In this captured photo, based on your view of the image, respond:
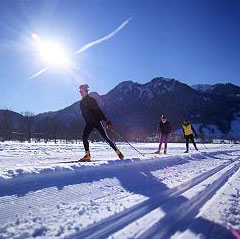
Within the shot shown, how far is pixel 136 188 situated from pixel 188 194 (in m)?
0.90

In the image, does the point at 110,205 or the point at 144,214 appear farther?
the point at 110,205

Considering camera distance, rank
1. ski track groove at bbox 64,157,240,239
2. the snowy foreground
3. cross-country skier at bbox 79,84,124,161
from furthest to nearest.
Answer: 1. cross-country skier at bbox 79,84,124,161
2. the snowy foreground
3. ski track groove at bbox 64,157,240,239

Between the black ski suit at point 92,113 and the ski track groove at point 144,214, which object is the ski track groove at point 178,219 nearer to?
the ski track groove at point 144,214

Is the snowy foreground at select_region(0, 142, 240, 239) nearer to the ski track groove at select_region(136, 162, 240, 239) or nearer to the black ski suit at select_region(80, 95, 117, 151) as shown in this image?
the ski track groove at select_region(136, 162, 240, 239)

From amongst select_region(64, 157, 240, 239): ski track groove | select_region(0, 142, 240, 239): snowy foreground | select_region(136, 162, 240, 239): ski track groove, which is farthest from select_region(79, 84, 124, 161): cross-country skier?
select_region(136, 162, 240, 239): ski track groove

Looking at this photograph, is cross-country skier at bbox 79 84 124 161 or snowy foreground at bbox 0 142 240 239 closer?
snowy foreground at bbox 0 142 240 239

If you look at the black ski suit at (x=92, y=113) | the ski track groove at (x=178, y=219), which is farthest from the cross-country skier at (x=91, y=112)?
the ski track groove at (x=178, y=219)

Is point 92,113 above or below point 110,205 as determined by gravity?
above

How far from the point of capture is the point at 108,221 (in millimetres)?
3867

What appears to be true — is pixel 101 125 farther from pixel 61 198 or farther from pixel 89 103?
pixel 61 198

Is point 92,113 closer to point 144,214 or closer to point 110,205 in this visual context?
point 110,205

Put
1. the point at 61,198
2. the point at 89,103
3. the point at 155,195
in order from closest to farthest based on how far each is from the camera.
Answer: the point at 61,198
the point at 155,195
the point at 89,103

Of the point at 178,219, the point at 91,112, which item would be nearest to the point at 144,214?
the point at 178,219

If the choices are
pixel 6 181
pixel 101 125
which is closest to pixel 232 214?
pixel 6 181
